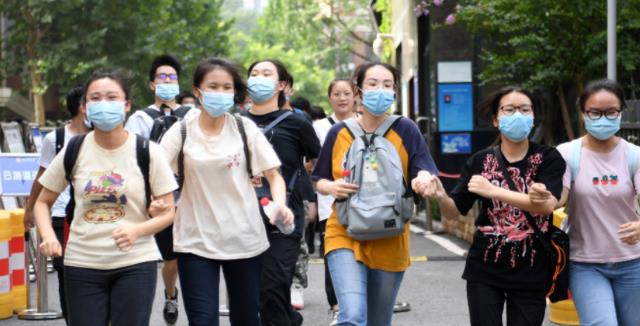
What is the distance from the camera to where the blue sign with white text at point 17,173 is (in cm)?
1116

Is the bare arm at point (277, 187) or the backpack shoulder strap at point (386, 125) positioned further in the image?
the backpack shoulder strap at point (386, 125)

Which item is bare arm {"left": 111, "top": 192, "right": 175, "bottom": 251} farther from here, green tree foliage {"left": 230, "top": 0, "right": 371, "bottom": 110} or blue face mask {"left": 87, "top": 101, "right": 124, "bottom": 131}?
green tree foliage {"left": 230, "top": 0, "right": 371, "bottom": 110}

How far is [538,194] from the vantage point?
6.02 meters

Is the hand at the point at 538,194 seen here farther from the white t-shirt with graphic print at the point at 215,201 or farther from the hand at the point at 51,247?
the hand at the point at 51,247

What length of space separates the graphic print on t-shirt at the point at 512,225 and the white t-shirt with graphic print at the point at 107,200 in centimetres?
163

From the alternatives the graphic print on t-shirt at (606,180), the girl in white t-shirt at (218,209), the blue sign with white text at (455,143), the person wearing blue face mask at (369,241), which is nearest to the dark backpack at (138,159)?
the girl in white t-shirt at (218,209)

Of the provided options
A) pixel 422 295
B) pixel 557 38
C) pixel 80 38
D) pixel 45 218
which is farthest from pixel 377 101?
pixel 80 38

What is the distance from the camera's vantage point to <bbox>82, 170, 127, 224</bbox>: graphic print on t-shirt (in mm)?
5965

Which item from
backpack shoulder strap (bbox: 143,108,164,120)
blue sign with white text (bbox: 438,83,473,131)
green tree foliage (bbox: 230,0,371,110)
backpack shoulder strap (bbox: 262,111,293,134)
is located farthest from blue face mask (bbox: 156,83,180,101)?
green tree foliage (bbox: 230,0,371,110)

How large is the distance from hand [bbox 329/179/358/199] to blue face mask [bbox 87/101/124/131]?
3.96 ft

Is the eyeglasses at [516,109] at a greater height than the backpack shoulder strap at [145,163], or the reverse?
the eyeglasses at [516,109]

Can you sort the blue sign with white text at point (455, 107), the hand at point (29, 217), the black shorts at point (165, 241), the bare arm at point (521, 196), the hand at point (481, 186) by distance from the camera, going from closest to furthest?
the bare arm at point (521, 196) < the hand at point (481, 186) < the hand at point (29, 217) < the black shorts at point (165, 241) < the blue sign with white text at point (455, 107)

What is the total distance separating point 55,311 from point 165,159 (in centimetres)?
528

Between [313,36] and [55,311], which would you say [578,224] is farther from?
[313,36]
